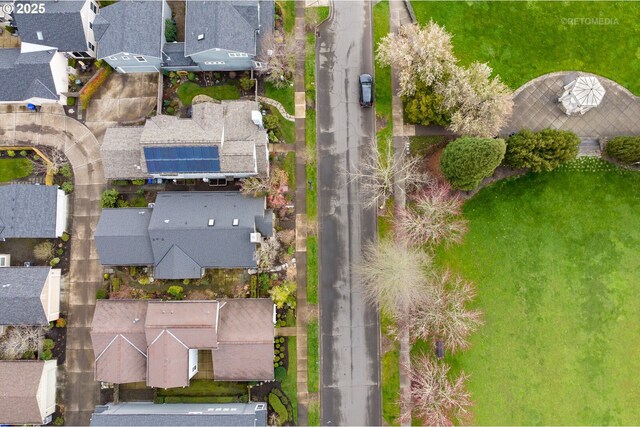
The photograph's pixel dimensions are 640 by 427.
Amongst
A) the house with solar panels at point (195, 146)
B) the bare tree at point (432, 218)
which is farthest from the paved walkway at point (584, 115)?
the house with solar panels at point (195, 146)

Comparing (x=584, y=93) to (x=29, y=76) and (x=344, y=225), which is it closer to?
(x=344, y=225)

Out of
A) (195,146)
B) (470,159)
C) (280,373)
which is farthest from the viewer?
(280,373)

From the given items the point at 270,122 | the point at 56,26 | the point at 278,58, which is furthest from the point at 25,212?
the point at 278,58

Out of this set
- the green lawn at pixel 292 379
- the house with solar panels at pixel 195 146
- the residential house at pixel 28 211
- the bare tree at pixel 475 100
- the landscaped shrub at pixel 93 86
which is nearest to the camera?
the bare tree at pixel 475 100

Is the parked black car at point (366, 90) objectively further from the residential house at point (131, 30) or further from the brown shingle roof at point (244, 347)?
the brown shingle roof at point (244, 347)

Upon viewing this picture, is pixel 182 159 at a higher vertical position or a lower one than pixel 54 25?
lower

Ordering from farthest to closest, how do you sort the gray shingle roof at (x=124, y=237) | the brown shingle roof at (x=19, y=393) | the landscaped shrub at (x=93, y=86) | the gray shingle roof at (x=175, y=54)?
the landscaped shrub at (x=93, y=86), the gray shingle roof at (x=175, y=54), the gray shingle roof at (x=124, y=237), the brown shingle roof at (x=19, y=393)

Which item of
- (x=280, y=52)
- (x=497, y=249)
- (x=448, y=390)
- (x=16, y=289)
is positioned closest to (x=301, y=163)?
(x=280, y=52)
